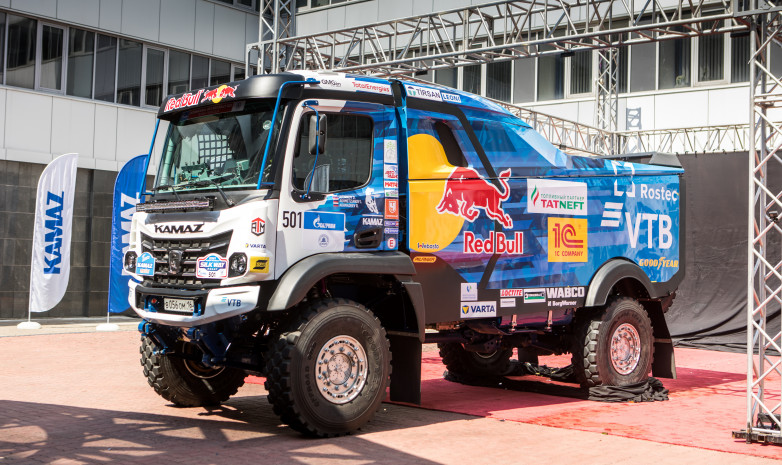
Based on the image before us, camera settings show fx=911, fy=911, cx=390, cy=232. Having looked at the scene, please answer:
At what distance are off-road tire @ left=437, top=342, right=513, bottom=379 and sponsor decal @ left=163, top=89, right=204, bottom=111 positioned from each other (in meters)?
5.12

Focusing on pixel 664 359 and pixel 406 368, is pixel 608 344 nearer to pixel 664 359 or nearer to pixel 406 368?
pixel 664 359

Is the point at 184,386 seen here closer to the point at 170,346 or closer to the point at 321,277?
the point at 170,346

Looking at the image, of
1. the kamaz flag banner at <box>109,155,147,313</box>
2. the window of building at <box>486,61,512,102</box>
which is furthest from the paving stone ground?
the window of building at <box>486,61,512,102</box>

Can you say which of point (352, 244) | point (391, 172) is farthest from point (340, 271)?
point (391, 172)

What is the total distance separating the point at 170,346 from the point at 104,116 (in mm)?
15089

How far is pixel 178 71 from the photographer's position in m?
25.0

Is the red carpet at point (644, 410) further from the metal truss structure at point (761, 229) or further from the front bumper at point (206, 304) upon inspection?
the front bumper at point (206, 304)

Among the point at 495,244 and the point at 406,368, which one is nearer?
the point at 406,368

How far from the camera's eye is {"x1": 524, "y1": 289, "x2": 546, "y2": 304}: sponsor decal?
10.4 metres

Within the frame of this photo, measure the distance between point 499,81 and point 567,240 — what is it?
15.5 m

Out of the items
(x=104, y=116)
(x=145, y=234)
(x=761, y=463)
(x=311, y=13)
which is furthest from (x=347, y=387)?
(x=311, y=13)

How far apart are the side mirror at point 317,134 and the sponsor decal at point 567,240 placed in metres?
3.38

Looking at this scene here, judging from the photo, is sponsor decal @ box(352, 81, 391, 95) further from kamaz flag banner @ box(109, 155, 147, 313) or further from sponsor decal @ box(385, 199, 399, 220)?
kamaz flag banner @ box(109, 155, 147, 313)

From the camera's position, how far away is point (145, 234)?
9203 mm
